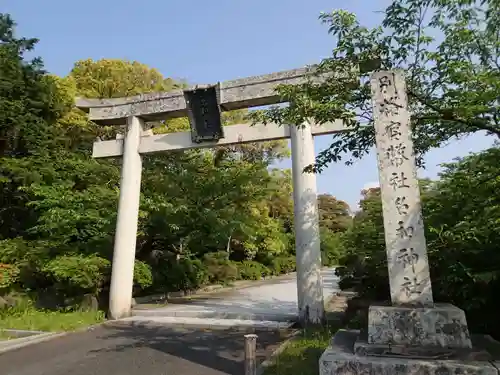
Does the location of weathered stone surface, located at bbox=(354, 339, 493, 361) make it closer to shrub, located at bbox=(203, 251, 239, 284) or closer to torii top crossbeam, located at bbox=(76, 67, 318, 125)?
torii top crossbeam, located at bbox=(76, 67, 318, 125)

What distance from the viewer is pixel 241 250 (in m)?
22.7

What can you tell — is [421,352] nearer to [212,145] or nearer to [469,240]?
[469,240]

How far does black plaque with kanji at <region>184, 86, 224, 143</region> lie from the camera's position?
936 cm

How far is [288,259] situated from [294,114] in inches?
923

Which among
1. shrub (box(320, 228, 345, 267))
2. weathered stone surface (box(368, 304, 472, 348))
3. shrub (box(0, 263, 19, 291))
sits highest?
shrub (box(320, 228, 345, 267))

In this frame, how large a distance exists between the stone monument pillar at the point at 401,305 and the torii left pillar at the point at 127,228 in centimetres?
662

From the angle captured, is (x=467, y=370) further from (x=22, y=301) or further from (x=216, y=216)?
(x=22, y=301)

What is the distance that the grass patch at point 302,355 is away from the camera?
4660 mm

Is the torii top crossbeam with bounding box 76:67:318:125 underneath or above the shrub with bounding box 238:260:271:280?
above

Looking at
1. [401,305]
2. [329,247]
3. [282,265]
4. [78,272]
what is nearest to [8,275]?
[78,272]

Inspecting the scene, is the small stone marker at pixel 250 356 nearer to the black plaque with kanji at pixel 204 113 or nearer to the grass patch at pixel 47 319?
the grass patch at pixel 47 319

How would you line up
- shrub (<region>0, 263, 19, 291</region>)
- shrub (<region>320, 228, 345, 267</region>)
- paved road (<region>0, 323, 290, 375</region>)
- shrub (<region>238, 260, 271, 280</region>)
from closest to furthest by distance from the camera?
1. paved road (<region>0, 323, 290, 375</region>)
2. shrub (<region>0, 263, 19, 291</region>)
3. shrub (<region>238, 260, 271, 280</region>)
4. shrub (<region>320, 228, 345, 267</region>)

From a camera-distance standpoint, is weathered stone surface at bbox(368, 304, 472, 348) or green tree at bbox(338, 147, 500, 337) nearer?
weathered stone surface at bbox(368, 304, 472, 348)

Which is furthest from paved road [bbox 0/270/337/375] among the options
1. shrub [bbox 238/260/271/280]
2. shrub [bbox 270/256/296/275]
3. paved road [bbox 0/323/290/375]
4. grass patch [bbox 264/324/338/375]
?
shrub [bbox 270/256/296/275]
